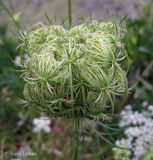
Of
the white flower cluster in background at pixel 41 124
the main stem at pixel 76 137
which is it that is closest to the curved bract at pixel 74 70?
the main stem at pixel 76 137

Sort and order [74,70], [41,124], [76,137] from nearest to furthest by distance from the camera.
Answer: [74,70], [76,137], [41,124]

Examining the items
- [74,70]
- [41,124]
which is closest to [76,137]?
[74,70]

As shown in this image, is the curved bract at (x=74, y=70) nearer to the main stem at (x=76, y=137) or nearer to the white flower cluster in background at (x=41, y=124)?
the main stem at (x=76, y=137)

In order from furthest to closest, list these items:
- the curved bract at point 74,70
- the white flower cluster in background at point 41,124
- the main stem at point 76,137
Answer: the white flower cluster in background at point 41,124, the main stem at point 76,137, the curved bract at point 74,70

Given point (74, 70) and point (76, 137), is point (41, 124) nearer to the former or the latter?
point (76, 137)

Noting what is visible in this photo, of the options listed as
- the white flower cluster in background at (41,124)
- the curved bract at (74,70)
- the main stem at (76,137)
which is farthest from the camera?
the white flower cluster in background at (41,124)

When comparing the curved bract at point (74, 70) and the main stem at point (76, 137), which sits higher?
the curved bract at point (74, 70)

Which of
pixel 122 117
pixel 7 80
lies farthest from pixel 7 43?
pixel 122 117

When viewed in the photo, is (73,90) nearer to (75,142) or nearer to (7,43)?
(75,142)
